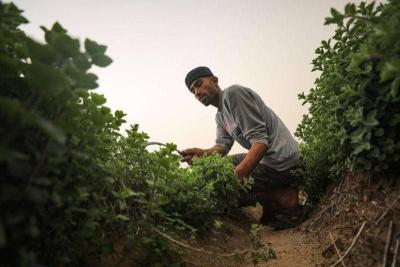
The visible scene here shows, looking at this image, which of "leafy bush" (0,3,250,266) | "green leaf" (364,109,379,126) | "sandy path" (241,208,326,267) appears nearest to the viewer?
"leafy bush" (0,3,250,266)

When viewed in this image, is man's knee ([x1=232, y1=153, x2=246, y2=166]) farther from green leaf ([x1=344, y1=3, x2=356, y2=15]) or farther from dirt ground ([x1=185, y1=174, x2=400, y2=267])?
green leaf ([x1=344, y1=3, x2=356, y2=15])

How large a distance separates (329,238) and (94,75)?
6.89ft

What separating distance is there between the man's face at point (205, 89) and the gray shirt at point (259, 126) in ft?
1.37

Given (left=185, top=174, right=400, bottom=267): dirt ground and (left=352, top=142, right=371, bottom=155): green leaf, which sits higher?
(left=352, top=142, right=371, bottom=155): green leaf

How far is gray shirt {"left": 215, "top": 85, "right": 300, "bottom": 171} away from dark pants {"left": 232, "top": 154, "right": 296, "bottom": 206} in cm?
8

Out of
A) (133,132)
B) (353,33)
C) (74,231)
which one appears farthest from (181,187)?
(353,33)

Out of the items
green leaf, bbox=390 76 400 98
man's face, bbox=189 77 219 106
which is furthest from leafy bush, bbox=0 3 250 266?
man's face, bbox=189 77 219 106

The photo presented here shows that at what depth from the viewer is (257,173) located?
4195 mm

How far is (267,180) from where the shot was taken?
4180mm

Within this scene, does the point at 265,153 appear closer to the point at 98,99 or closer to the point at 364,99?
the point at 364,99

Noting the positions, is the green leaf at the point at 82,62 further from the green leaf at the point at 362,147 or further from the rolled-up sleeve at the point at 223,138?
the rolled-up sleeve at the point at 223,138

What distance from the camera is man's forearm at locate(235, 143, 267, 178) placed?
3.52 meters

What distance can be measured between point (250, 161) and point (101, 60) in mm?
2709

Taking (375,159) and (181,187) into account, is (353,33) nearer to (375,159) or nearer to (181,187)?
(375,159)
